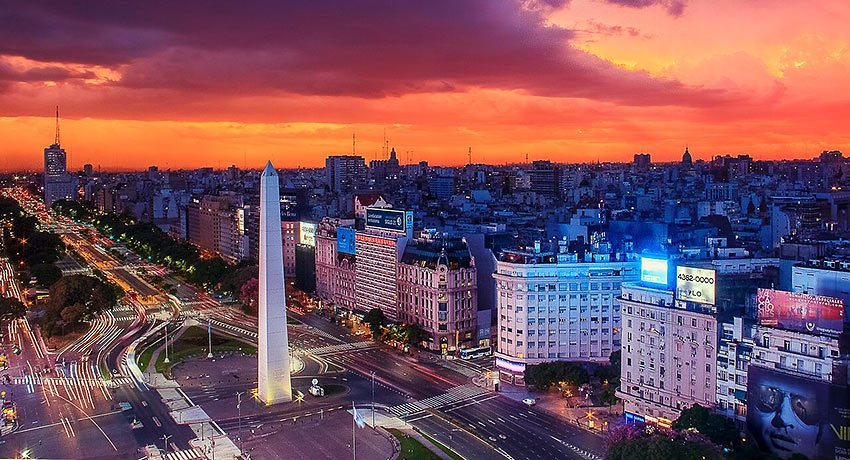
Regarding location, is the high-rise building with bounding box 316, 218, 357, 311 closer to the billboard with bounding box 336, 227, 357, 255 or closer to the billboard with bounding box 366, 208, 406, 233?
the billboard with bounding box 336, 227, 357, 255

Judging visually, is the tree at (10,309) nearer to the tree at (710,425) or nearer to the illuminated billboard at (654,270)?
the illuminated billboard at (654,270)

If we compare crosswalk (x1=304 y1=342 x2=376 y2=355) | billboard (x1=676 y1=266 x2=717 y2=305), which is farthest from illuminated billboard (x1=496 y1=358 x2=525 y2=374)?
billboard (x1=676 y1=266 x2=717 y2=305)

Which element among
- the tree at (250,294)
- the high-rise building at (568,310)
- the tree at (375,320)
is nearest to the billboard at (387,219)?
the tree at (375,320)

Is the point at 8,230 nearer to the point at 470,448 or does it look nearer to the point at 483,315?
the point at 483,315

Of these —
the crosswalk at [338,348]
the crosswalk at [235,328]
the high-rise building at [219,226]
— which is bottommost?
the crosswalk at [338,348]

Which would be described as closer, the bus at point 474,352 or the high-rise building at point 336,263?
the bus at point 474,352
